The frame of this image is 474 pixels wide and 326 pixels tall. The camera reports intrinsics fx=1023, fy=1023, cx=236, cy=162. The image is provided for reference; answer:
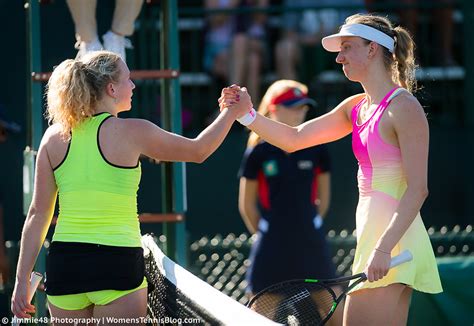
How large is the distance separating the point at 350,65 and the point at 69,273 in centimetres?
149

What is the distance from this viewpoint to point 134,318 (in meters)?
4.04

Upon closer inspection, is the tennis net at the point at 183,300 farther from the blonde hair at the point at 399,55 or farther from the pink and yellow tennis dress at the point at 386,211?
the blonde hair at the point at 399,55

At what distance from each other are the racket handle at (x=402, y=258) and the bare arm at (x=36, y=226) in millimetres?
1417

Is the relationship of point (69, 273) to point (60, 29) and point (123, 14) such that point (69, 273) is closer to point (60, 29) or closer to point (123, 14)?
point (123, 14)

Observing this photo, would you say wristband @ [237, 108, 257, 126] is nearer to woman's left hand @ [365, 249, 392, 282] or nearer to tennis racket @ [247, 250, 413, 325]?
tennis racket @ [247, 250, 413, 325]

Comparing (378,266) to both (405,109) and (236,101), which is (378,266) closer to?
(405,109)

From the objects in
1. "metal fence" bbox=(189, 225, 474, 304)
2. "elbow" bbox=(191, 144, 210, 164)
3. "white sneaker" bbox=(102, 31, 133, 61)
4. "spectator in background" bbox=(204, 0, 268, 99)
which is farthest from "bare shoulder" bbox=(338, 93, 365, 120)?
"spectator in background" bbox=(204, 0, 268, 99)

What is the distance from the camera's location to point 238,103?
15.4 ft

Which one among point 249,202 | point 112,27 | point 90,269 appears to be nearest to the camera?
point 90,269

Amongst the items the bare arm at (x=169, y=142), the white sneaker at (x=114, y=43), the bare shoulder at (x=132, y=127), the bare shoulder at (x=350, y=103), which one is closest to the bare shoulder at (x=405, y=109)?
the bare shoulder at (x=350, y=103)

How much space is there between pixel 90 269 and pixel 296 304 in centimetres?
99

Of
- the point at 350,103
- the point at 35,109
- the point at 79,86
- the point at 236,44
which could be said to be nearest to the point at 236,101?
the point at 350,103

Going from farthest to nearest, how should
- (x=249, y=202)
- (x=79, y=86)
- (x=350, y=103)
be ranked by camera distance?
(x=249, y=202) → (x=350, y=103) → (x=79, y=86)

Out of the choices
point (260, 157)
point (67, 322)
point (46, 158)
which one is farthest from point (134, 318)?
point (260, 157)
